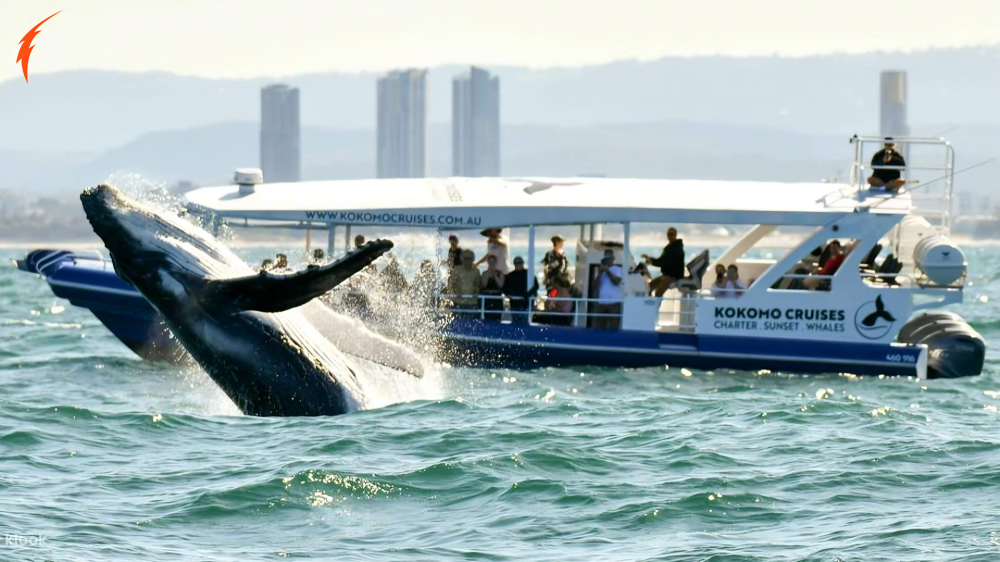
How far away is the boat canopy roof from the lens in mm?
20094

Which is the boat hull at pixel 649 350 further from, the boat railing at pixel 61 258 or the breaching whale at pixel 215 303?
the breaching whale at pixel 215 303

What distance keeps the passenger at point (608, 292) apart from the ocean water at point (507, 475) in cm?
230

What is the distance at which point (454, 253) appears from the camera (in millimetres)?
21094

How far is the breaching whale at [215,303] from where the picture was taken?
516 inches

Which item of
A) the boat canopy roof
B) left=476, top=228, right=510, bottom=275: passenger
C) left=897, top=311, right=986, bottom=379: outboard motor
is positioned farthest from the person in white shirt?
left=476, top=228, right=510, bottom=275: passenger

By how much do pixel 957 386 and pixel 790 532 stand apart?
9779mm

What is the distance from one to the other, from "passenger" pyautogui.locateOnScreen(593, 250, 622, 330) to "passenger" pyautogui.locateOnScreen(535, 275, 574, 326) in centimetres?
38

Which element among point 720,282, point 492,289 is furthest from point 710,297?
point 492,289

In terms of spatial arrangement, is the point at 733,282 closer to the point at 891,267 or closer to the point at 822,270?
the point at 822,270

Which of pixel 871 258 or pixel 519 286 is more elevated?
pixel 871 258

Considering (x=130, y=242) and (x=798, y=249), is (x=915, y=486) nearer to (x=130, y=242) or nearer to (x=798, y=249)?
(x=130, y=242)

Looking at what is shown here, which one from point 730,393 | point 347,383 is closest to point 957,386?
point 730,393

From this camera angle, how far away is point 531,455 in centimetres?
1326

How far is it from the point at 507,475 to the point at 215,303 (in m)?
2.97
